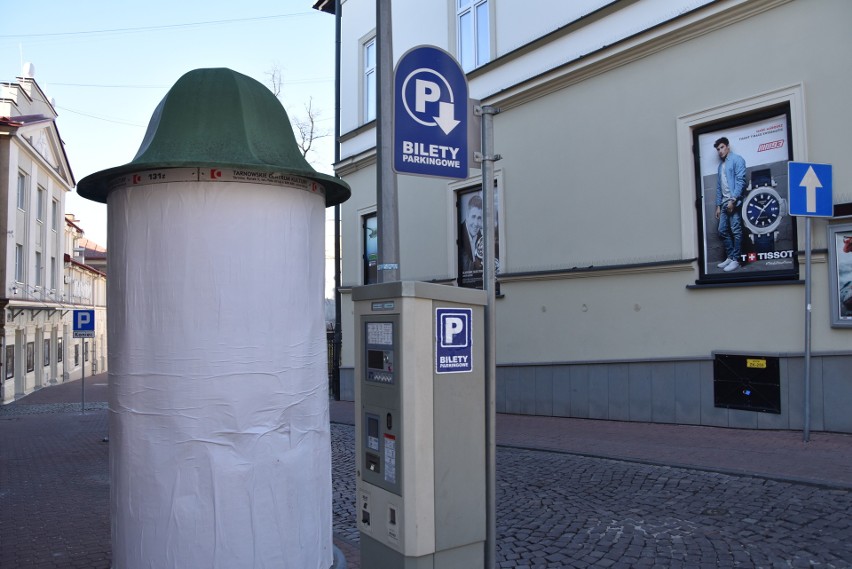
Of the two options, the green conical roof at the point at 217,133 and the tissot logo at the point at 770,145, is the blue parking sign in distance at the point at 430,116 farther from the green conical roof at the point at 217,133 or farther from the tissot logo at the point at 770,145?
the tissot logo at the point at 770,145

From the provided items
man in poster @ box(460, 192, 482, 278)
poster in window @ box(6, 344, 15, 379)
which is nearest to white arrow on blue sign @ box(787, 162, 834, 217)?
man in poster @ box(460, 192, 482, 278)

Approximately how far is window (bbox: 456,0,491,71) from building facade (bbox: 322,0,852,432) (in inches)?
1.8

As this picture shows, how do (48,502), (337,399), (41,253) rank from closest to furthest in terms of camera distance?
(48,502)
(337,399)
(41,253)

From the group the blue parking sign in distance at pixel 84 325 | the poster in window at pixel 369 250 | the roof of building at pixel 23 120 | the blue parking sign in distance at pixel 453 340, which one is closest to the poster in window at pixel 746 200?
the blue parking sign in distance at pixel 453 340

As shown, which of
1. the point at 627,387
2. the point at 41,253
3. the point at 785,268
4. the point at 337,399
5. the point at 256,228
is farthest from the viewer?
the point at 41,253

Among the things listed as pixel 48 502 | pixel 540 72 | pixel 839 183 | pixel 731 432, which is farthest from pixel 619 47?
pixel 48 502

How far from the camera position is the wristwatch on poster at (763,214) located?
9148 millimetres

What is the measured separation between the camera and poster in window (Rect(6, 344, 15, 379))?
2441cm

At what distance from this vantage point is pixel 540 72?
1236cm

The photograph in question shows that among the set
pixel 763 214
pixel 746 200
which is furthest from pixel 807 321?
pixel 746 200

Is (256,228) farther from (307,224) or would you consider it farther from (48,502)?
(48,502)

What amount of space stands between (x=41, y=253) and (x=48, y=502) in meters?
25.1

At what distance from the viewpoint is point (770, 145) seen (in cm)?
923

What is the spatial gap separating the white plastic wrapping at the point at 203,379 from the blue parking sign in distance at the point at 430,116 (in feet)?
2.71
